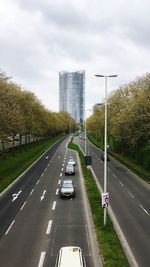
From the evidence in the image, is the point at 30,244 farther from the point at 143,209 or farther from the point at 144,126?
the point at 144,126

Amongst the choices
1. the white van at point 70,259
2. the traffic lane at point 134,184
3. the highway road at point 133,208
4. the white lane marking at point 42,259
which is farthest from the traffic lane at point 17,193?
the traffic lane at point 134,184

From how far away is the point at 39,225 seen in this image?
28938 millimetres

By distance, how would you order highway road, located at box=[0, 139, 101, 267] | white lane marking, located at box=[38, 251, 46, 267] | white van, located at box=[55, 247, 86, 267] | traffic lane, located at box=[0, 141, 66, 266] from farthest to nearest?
highway road, located at box=[0, 139, 101, 267]
traffic lane, located at box=[0, 141, 66, 266]
white lane marking, located at box=[38, 251, 46, 267]
white van, located at box=[55, 247, 86, 267]

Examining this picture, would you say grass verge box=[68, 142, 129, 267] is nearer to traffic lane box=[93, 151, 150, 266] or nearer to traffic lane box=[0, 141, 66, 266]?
traffic lane box=[93, 151, 150, 266]

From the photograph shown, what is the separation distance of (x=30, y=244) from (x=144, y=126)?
3732cm

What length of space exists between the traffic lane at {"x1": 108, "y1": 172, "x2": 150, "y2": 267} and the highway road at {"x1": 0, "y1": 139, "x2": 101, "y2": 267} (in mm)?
2841

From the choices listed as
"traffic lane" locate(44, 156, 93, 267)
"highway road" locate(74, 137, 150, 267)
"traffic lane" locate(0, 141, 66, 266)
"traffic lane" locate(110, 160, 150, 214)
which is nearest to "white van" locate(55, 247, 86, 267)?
"traffic lane" locate(44, 156, 93, 267)

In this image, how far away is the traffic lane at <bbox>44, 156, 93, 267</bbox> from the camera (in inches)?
904

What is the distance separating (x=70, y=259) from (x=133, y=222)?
13137 mm

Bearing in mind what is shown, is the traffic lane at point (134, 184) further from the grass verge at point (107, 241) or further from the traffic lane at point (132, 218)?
the grass verge at point (107, 241)

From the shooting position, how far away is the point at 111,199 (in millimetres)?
39000

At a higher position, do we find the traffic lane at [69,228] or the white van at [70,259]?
the white van at [70,259]

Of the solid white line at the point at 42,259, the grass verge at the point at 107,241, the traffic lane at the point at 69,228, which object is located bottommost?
the solid white line at the point at 42,259

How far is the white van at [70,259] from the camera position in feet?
56.9
